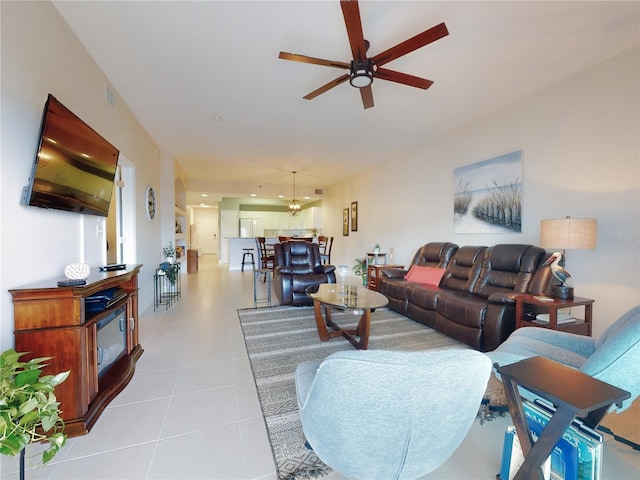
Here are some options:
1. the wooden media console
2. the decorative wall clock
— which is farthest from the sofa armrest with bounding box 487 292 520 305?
the decorative wall clock

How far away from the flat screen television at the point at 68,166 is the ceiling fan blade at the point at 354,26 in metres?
1.88

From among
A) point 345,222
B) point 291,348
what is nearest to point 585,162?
point 291,348

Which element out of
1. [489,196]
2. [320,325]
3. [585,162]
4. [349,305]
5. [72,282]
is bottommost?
[320,325]

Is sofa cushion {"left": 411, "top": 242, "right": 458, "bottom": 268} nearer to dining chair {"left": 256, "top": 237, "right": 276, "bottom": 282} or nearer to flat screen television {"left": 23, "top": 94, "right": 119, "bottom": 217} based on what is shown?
dining chair {"left": 256, "top": 237, "right": 276, "bottom": 282}

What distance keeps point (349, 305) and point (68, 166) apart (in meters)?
2.35

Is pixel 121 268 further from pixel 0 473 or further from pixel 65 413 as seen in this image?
pixel 0 473

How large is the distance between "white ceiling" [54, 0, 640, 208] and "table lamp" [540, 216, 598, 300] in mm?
1508

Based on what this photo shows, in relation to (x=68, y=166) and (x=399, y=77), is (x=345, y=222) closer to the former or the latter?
(x=399, y=77)

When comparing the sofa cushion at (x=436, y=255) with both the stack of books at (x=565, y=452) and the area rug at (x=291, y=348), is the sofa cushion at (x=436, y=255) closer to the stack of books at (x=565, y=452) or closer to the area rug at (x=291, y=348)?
the area rug at (x=291, y=348)

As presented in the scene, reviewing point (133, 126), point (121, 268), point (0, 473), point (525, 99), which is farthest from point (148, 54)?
point (525, 99)

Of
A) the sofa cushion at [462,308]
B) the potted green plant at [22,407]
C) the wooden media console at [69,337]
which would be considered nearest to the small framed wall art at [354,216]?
the sofa cushion at [462,308]

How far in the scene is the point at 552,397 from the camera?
37.6 inches

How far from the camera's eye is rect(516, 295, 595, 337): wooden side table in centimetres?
217

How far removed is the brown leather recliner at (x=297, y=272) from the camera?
13.5ft
